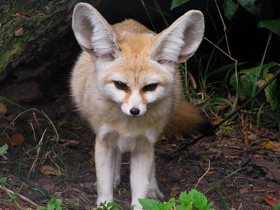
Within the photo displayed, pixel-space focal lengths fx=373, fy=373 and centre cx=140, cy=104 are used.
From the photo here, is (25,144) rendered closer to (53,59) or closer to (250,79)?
(53,59)

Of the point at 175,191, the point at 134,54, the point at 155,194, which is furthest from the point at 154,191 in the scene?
the point at 134,54

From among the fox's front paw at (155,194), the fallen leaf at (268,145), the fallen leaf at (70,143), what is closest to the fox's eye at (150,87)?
the fox's front paw at (155,194)

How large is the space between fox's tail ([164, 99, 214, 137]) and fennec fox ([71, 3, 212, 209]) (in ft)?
1.81

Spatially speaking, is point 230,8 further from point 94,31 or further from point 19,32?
point 19,32

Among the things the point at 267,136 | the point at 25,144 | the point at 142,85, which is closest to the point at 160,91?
the point at 142,85

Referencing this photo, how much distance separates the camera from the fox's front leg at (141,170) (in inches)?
109

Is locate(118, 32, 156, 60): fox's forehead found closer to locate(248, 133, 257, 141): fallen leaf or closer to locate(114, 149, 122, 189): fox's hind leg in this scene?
locate(114, 149, 122, 189): fox's hind leg

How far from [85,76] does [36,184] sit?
0.97m

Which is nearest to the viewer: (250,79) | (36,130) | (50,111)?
(250,79)

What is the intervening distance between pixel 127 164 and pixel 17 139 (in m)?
1.09

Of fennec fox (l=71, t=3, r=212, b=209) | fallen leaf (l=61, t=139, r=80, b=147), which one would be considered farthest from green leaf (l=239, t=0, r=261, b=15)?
fallen leaf (l=61, t=139, r=80, b=147)

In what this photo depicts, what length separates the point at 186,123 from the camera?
341cm

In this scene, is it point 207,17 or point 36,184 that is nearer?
point 36,184

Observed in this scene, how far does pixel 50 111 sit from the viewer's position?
430 centimetres
